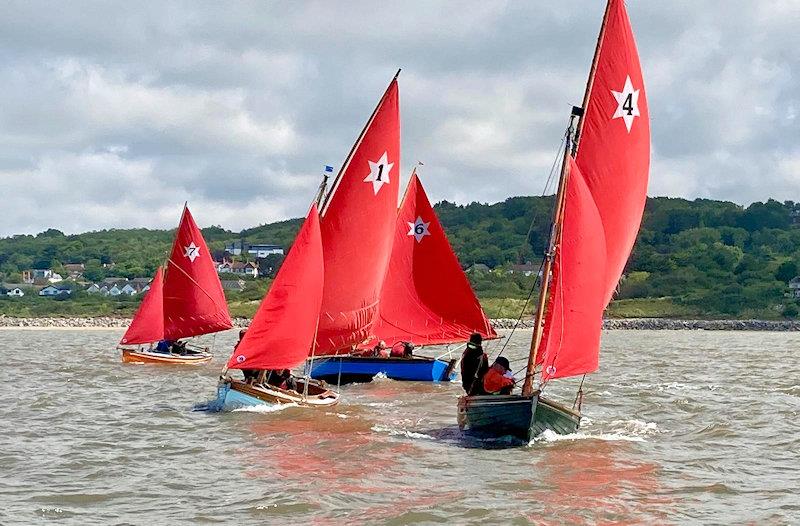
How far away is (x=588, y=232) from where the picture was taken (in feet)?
71.7

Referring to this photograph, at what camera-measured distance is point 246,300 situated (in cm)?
14538

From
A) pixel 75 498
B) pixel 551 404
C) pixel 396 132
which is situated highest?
pixel 396 132

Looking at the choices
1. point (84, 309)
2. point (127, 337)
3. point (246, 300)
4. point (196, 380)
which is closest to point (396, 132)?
point (196, 380)

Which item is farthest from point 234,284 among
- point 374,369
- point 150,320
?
point 374,369

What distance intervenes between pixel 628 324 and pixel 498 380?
398 ft

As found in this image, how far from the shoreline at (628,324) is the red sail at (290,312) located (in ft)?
340

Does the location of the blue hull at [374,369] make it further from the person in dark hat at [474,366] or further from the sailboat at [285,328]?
the person in dark hat at [474,366]

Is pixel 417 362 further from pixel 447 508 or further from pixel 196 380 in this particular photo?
pixel 447 508

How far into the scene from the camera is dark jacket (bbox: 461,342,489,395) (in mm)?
23359

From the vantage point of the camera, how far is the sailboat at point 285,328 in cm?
2714

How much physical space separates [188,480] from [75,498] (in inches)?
87.1

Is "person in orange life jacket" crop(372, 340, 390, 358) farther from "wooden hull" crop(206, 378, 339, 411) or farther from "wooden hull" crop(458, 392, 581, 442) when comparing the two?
"wooden hull" crop(458, 392, 581, 442)

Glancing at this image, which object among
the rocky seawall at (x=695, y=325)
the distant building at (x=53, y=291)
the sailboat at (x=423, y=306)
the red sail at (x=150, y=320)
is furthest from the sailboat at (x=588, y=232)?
the distant building at (x=53, y=291)

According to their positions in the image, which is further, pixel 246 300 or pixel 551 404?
pixel 246 300
